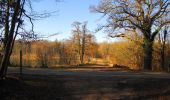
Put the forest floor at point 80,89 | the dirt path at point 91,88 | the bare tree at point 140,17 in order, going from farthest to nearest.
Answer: the bare tree at point 140,17 → the dirt path at point 91,88 → the forest floor at point 80,89

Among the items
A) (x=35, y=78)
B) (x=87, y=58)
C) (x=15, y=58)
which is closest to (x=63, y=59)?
(x=87, y=58)

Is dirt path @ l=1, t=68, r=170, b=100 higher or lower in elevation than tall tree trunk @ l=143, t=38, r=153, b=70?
lower

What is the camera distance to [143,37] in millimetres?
37438

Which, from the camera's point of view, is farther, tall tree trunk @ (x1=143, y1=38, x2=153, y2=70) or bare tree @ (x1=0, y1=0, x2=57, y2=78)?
tall tree trunk @ (x1=143, y1=38, x2=153, y2=70)

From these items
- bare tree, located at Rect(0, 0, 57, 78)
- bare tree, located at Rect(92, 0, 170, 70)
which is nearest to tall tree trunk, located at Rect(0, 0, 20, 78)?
bare tree, located at Rect(0, 0, 57, 78)

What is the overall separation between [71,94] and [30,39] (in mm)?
4630

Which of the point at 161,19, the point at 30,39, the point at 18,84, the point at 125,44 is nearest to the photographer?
the point at 18,84

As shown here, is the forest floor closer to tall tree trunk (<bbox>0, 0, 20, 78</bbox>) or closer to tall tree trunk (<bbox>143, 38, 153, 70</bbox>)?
tall tree trunk (<bbox>0, 0, 20, 78</bbox>)

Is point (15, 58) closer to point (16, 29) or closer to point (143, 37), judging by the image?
point (143, 37)

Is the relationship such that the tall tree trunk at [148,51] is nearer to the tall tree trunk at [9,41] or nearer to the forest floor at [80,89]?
the forest floor at [80,89]

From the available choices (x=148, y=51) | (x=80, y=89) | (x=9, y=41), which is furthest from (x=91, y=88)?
(x=148, y=51)

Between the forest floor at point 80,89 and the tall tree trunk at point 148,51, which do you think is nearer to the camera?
the forest floor at point 80,89

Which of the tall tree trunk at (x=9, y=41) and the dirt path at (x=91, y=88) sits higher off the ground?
the tall tree trunk at (x=9, y=41)

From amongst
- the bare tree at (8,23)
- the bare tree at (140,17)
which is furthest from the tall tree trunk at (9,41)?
the bare tree at (140,17)
